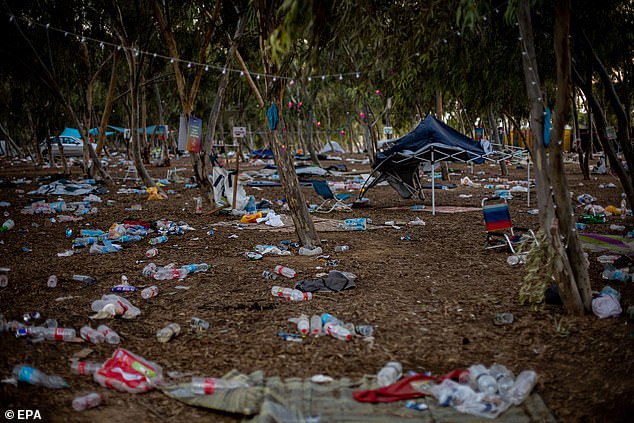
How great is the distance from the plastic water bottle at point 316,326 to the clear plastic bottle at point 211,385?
1.05m

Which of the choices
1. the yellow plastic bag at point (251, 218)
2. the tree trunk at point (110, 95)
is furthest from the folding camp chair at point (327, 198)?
the tree trunk at point (110, 95)

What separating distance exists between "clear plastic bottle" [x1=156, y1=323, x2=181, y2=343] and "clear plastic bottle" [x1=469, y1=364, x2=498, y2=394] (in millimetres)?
2265

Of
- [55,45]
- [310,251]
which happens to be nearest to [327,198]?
[310,251]

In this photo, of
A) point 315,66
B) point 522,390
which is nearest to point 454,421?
point 522,390

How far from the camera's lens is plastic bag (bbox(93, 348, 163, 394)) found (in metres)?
3.51

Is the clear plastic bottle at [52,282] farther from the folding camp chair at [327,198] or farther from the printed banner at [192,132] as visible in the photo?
the folding camp chair at [327,198]

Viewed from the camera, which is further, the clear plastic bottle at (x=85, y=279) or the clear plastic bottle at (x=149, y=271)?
the clear plastic bottle at (x=149, y=271)

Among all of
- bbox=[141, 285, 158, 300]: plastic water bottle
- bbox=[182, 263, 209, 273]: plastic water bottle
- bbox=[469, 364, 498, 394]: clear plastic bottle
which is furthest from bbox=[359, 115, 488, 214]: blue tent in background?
bbox=[469, 364, 498, 394]: clear plastic bottle

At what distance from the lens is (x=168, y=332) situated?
4410mm

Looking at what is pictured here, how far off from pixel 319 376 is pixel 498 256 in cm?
420

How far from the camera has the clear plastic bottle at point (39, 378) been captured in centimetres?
351

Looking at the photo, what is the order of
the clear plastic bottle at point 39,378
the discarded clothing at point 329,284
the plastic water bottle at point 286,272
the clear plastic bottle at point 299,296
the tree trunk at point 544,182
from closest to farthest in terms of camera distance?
the clear plastic bottle at point 39,378, the tree trunk at point 544,182, the clear plastic bottle at point 299,296, the discarded clothing at point 329,284, the plastic water bottle at point 286,272

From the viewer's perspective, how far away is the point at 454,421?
10.1 feet

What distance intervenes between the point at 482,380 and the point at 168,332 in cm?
237
